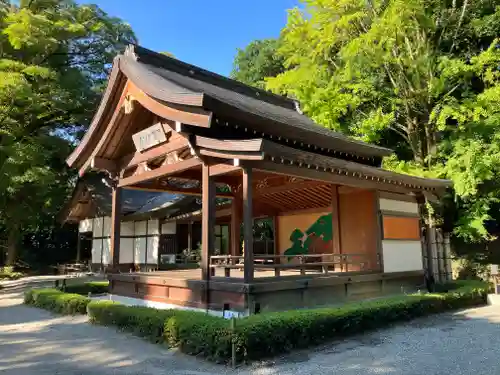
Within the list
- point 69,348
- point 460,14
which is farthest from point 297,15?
point 69,348

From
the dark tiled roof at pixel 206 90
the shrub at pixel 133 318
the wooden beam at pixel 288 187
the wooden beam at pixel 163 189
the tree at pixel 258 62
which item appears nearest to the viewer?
the shrub at pixel 133 318

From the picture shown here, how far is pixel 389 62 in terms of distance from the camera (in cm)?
1566

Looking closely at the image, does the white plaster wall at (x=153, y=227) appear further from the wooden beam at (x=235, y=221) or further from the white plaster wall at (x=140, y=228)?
the wooden beam at (x=235, y=221)

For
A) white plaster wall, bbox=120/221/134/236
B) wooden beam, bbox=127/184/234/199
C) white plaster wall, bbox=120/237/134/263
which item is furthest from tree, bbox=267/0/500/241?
white plaster wall, bbox=120/237/134/263

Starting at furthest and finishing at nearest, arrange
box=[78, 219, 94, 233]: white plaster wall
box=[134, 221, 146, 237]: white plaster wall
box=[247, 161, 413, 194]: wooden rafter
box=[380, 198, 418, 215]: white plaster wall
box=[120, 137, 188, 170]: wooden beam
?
box=[78, 219, 94, 233]: white plaster wall → box=[134, 221, 146, 237]: white plaster wall → box=[380, 198, 418, 215]: white plaster wall → box=[120, 137, 188, 170]: wooden beam → box=[247, 161, 413, 194]: wooden rafter

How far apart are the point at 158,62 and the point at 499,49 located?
1215 cm

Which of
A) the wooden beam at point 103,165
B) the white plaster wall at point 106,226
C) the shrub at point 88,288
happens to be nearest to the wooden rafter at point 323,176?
the wooden beam at point 103,165

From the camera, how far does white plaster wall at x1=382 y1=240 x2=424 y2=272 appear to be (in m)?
10.6

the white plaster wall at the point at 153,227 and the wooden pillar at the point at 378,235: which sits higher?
the white plaster wall at the point at 153,227

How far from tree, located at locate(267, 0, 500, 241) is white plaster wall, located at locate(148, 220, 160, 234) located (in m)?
8.65

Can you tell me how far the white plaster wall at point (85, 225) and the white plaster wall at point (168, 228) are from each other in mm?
6706

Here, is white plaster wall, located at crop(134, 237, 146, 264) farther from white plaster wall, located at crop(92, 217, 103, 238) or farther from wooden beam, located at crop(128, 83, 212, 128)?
wooden beam, located at crop(128, 83, 212, 128)

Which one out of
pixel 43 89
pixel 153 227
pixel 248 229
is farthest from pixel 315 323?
pixel 43 89

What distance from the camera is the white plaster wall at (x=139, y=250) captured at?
2011 centimetres
